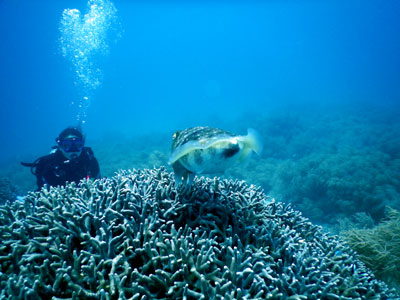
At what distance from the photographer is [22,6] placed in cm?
5544

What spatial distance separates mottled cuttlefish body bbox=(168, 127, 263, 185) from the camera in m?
2.03

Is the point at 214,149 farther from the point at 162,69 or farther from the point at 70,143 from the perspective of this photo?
the point at 162,69

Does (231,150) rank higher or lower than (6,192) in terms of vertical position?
lower

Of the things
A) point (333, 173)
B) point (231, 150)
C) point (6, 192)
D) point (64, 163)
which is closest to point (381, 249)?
point (231, 150)

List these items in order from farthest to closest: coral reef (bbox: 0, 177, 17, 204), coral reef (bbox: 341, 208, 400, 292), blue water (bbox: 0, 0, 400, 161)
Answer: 1. blue water (bbox: 0, 0, 400, 161)
2. coral reef (bbox: 0, 177, 17, 204)
3. coral reef (bbox: 341, 208, 400, 292)

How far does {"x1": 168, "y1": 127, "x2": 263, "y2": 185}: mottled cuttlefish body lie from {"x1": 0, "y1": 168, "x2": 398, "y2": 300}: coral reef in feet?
2.36

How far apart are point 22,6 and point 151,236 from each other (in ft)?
256

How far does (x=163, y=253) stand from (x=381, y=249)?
4862 millimetres

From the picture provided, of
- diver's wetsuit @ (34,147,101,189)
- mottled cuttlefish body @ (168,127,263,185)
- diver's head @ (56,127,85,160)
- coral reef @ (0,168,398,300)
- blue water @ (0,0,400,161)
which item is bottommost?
coral reef @ (0,168,398,300)

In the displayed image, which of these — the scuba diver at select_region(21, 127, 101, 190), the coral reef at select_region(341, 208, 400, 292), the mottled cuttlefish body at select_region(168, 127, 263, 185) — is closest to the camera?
the mottled cuttlefish body at select_region(168, 127, 263, 185)

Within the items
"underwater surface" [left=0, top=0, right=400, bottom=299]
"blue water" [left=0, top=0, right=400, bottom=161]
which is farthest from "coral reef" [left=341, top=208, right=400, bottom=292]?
"blue water" [left=0, top=0, right=400, bottom=161]

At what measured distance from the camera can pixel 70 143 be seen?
23.2 ft

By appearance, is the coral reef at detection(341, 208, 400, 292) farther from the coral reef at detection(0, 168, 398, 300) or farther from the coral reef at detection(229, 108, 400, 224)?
the coral reef at detection(0, 168, 398, 300)

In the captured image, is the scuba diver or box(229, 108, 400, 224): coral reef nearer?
the scuba diver
